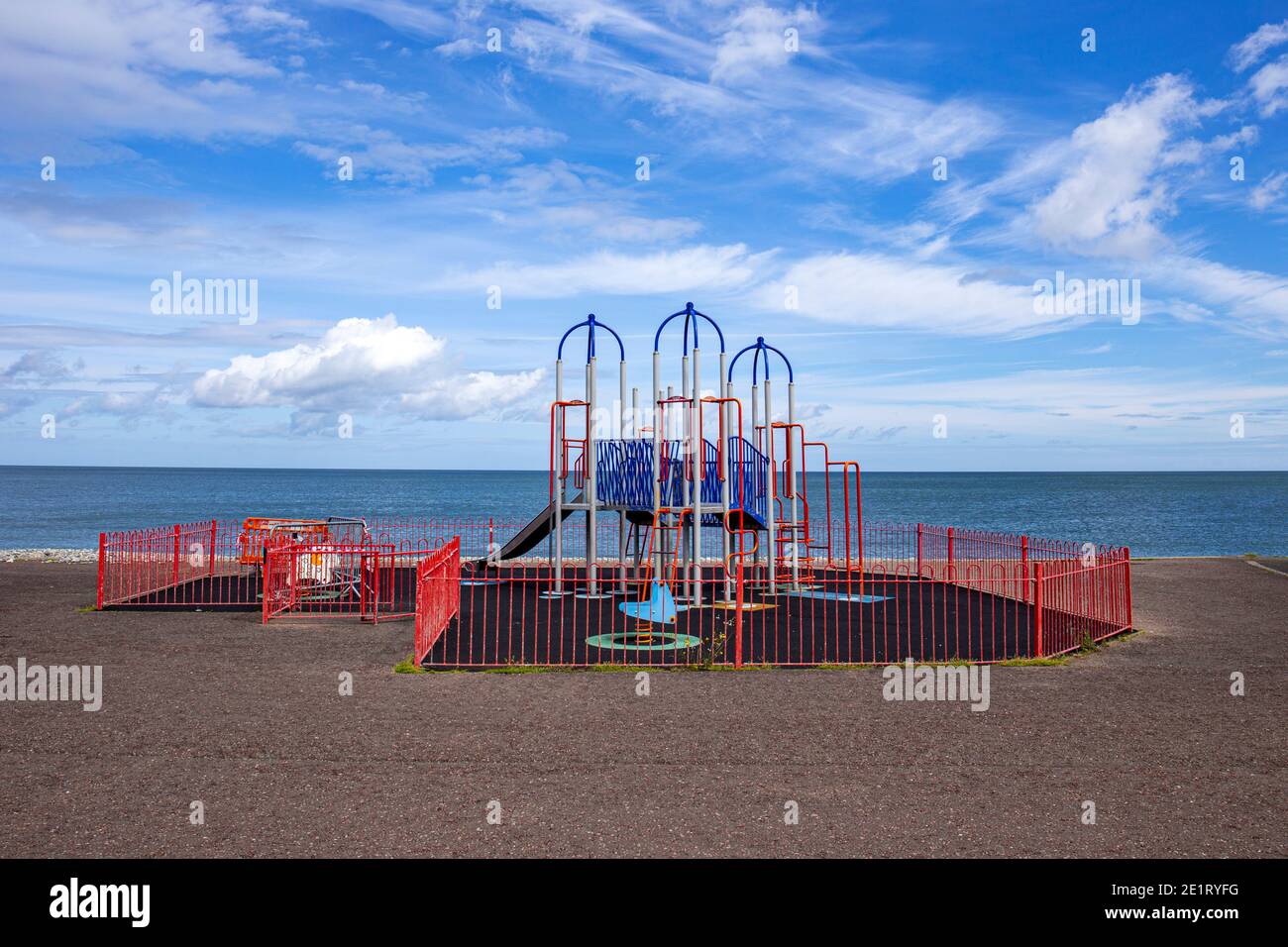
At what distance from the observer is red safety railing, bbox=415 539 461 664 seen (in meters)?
13.0

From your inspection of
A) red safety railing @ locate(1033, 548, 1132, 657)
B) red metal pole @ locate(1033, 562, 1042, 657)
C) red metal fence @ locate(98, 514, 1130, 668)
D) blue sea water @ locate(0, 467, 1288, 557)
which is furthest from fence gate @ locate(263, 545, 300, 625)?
blue sea water @ locate(0, 467, 1288, 557)

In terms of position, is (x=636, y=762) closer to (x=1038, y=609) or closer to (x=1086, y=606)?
(x=1038, y=609)

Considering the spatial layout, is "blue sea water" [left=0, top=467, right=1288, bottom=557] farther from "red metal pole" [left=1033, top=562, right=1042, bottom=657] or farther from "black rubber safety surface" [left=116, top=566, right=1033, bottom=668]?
"red metal pole" [left=1033, top=562, right=1042, bottom=657]

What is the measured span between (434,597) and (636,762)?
6.81m

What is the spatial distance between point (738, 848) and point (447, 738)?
3633 mm

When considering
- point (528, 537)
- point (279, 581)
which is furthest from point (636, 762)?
point (528, 537)

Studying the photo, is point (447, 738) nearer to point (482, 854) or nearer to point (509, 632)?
point (482, 854)

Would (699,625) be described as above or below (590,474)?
below

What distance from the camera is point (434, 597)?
48.1 feet
